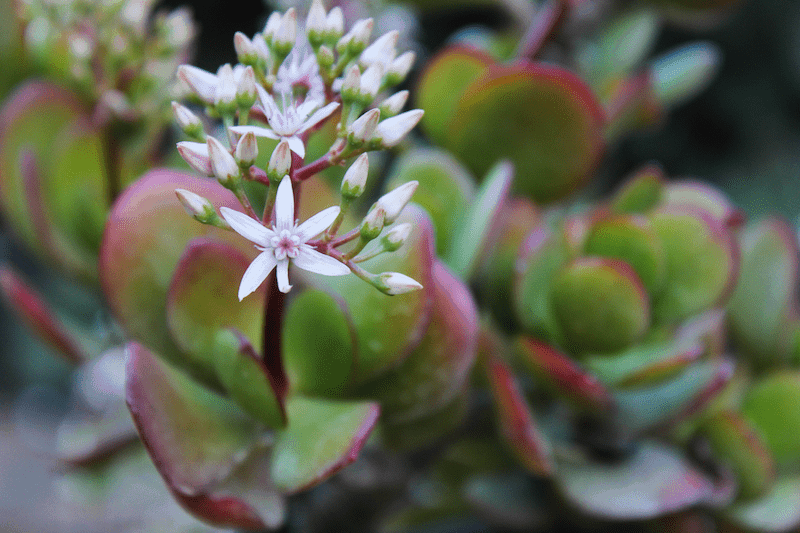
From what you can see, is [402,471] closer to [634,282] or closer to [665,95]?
[634,282]

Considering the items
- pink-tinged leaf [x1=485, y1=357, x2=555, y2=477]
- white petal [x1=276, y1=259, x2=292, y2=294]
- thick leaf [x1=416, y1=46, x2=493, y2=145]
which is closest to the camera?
white petal [x1=276, y1=259, x2=292, y2=294]

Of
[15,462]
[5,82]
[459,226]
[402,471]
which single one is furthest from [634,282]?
[15,462]

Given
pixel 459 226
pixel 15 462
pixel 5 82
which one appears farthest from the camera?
pixel 15 462

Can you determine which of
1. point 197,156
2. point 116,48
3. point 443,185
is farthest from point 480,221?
point 116,48

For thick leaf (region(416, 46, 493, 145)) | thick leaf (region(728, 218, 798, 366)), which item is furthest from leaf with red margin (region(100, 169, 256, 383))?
thick leaf (region(728, 218, 798, 366))

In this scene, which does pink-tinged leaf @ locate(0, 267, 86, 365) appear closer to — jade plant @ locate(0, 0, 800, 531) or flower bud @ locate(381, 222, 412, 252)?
jade plant @ locate(0, 0, 800, 531)

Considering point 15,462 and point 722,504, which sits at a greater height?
point 722,504

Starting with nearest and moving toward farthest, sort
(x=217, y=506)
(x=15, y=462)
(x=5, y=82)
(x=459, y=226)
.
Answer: (x=217, y=506) < (x=459, y=226) < (x=5, y=82) < (x=15, y=462)

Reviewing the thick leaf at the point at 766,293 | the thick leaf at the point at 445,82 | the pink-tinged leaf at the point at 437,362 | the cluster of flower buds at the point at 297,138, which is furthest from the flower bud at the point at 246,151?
the thick leaf at the point at 766,293
